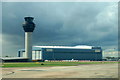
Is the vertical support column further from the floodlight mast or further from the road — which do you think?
the road

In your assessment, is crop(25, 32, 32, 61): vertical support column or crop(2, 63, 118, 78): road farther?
crop(25, 32, 32, 61): vertical support column

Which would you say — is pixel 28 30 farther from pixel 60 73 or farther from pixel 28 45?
pixel 60 73

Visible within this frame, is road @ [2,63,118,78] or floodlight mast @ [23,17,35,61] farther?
floodlight mast @ [23,17,35,61]

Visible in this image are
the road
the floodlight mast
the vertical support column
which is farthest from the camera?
the vertical support column

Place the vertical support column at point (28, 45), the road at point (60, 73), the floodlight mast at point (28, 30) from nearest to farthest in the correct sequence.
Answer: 1. the road at point (60, 73)
2. the floodlight mast at point (28, 30)
3. the vertical support column at point (28, 45)

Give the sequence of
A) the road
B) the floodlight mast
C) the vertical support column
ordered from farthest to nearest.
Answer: the vertical support column, the floodlight mast, the road

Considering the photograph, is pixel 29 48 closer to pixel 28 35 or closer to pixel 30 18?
pixel 28 35

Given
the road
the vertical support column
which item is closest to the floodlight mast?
the vertical support column

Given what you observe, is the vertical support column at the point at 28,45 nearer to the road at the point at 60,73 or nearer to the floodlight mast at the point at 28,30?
the floodlight mast at the point at 28,30

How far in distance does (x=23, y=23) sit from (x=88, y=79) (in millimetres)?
166720

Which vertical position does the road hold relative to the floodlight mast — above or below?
below

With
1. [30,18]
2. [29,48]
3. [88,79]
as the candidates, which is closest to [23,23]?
[30,18]

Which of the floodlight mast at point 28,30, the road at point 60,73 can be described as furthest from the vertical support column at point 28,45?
the road at point 60,73

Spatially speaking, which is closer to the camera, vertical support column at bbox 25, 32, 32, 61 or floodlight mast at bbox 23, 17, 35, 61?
floodlight mast at bbox 23, 17, 35, 61
